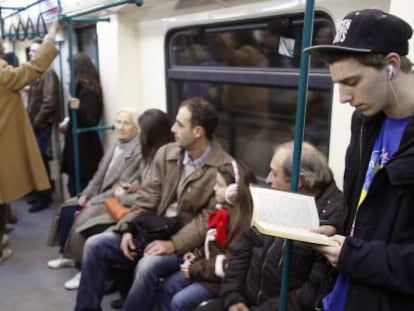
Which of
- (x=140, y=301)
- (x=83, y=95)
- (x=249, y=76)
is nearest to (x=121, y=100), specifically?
(x=83, y=95)

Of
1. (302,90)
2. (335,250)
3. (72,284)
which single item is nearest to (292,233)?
(335,250)

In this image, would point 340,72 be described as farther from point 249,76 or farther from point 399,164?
point 249,76

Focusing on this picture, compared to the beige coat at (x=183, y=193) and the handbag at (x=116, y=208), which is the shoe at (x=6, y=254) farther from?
the beige coat at (x=183, y=193)

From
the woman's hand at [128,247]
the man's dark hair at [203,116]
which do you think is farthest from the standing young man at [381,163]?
the woman's hand at [128,247]

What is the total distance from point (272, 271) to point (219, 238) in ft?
1.56

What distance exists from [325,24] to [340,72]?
124 cm

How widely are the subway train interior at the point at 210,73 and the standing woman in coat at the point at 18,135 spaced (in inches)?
13.3

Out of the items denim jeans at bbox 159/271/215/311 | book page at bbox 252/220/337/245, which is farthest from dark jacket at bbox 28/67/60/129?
book page at bbox 252/220/337/245

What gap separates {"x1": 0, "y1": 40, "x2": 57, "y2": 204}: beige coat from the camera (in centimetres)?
318

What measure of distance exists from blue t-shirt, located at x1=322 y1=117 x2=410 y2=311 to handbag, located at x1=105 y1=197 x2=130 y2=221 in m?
1.83

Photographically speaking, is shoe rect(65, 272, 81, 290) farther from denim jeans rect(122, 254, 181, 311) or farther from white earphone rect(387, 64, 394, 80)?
white earphone rect(387, 64, 394, 80)

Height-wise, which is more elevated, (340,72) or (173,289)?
(340,72)

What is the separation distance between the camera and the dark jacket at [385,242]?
0.98 meters

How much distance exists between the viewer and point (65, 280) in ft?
10.6
